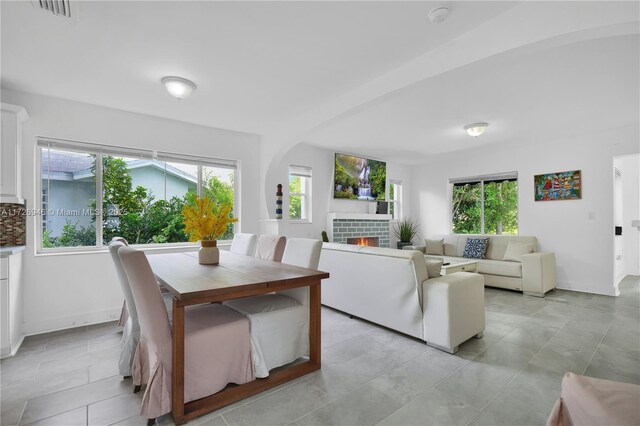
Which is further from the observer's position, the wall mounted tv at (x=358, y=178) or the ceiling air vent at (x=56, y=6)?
the wall mounted tv at (x=358, y=178)

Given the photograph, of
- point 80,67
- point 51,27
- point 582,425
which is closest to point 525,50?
point 582,425

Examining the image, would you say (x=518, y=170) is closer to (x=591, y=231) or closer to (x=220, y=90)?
(x=591, y=231)

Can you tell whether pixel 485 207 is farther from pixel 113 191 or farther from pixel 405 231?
pixel 113 191

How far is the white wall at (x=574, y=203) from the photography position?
4.47m

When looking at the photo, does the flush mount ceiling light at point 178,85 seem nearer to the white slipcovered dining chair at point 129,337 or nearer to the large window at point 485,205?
the white slipcovered dining chair at point 129,337

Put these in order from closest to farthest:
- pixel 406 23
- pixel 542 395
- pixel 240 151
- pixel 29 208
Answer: pixel 542 395
pixel 406 23
pixel 29 208
pixel 240 151

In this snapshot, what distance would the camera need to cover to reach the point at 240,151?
4.54 m

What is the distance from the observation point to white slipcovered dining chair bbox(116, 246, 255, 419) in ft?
5.28

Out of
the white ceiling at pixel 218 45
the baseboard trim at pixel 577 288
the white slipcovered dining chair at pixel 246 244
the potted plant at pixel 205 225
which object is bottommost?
the baseboard trim at pixel 577 288

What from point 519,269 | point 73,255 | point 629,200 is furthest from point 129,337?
point 629,200

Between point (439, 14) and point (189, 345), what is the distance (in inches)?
99.6

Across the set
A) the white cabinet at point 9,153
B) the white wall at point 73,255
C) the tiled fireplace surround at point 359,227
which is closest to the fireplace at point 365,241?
the tiled fireplace surround at point 359,227

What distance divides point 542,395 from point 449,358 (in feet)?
2.05

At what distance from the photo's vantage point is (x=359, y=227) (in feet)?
19.5
